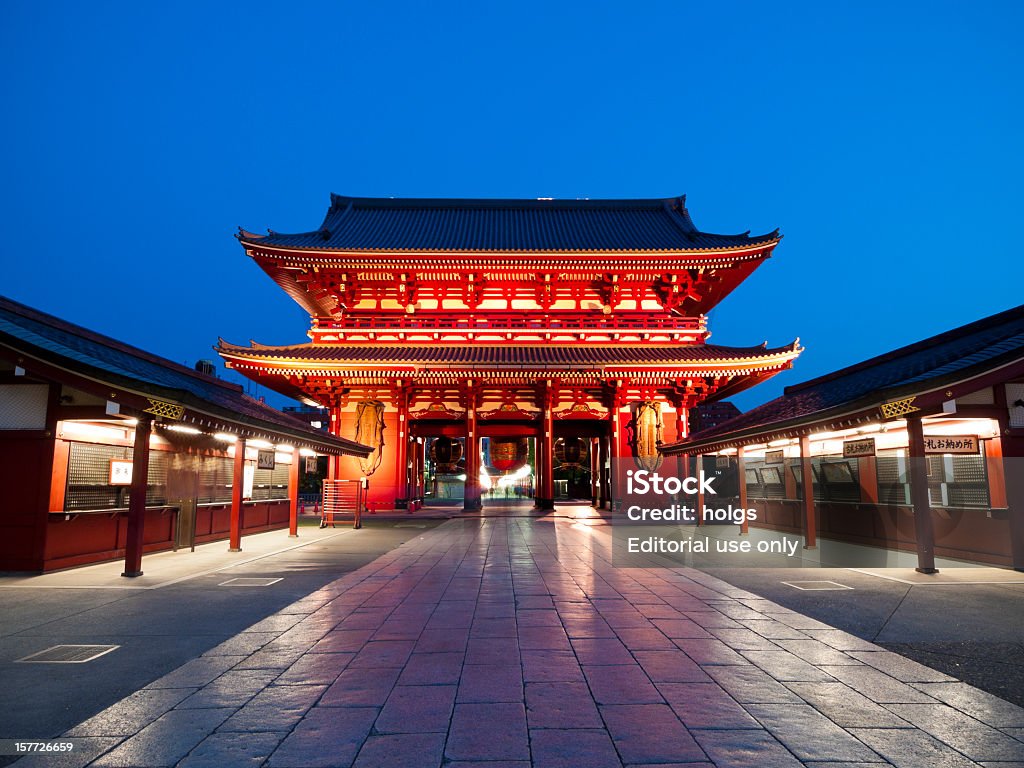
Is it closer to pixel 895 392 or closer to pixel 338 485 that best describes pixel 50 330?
pixel 338 485

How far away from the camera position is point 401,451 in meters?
21.2

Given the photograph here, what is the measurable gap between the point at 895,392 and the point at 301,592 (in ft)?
27.1

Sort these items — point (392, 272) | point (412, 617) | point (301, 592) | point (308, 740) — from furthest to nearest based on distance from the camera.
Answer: point (392, 272) < point (301, 592) < point (412, 617) < point (308, 740)

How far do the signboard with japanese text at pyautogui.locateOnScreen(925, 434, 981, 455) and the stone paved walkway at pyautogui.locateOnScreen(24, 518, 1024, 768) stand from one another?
4.80 metres

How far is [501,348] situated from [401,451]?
515 centimetres

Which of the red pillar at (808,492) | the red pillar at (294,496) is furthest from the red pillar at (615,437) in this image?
the red pillar at (294,496)

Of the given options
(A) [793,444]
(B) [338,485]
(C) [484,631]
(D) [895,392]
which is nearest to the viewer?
(C) [484,631]

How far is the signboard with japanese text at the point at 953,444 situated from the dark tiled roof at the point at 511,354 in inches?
387

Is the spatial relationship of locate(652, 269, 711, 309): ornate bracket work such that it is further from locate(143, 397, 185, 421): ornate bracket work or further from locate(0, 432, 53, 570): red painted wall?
locate(0, 432, 53, 570): red painted wall

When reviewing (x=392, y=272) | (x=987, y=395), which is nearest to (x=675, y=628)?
(x=987, y=395)

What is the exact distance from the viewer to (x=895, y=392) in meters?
8.15

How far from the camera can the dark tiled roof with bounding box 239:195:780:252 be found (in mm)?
23875

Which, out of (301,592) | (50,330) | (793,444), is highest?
(50,330)

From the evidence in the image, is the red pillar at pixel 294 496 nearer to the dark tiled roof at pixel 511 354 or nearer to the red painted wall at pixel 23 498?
the dark tiled roof at pixel 511 354
